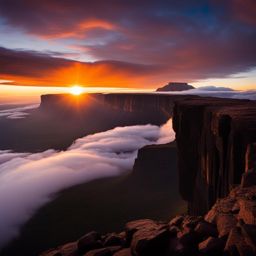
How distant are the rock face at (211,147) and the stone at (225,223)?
3858 millimetres

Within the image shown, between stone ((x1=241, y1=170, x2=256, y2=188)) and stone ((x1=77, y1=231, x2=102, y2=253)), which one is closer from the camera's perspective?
stone ((x1=77, y1=231, x2=102, y2=253))

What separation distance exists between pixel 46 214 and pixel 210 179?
65592 mm

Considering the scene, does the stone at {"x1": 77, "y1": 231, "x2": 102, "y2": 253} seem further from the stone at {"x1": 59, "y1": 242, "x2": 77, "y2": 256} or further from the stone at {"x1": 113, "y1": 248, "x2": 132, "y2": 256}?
the stone at {"x1": 113, "y1": 248, "x2": 132, "y2": 256}

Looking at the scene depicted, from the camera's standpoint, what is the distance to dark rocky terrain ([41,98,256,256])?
34.0ft

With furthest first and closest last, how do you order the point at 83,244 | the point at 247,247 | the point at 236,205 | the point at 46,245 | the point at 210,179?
the point at 46,245 → the point at 210,179 → the point at 83,244 → the point at 236,205 → the point at 247,247

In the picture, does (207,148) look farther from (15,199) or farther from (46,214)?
(15,199)

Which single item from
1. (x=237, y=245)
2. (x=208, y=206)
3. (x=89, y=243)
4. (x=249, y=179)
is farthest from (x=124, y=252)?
(x=208, y=206)

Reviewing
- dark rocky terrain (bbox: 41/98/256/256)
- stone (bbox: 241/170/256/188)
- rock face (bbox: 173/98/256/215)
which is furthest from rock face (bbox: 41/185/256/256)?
rock face (bbox: 173/98/256/215)

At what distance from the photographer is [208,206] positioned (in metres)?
31.3

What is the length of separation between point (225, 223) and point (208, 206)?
2097 cm

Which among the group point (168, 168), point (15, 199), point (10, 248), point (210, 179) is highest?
point (210, 179)

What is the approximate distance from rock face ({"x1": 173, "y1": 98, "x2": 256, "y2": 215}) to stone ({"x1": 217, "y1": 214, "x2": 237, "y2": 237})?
3858 mm

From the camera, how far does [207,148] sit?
3209 centimetres

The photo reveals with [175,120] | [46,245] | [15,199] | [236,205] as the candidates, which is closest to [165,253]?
[236,205]
